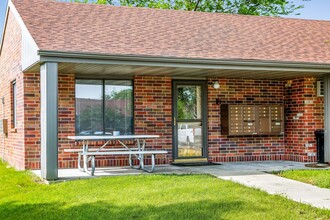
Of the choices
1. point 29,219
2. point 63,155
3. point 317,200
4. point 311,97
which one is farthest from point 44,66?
point 311,97

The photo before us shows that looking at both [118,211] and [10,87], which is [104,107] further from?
[118,211]

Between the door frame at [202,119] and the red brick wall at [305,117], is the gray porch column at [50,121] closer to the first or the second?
the door frame at [202,119]

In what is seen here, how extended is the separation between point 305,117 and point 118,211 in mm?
8057

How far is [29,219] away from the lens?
6.40 metres

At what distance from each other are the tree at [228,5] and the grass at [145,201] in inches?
807

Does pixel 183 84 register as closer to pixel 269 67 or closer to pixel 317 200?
pixel 269 67

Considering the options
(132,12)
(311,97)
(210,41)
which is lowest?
(311,97)

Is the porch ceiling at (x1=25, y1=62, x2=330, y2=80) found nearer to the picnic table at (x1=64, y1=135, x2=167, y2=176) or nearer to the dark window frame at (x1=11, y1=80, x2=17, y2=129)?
the picnic table at (x1=64, y1=135, x2=167, y2=176)

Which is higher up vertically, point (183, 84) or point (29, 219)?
point (183, 84)

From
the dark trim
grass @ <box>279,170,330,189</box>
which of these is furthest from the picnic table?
grass @ <box>279,170,330,189</box>

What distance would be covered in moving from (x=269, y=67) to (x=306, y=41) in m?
3.14

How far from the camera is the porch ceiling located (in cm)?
1060

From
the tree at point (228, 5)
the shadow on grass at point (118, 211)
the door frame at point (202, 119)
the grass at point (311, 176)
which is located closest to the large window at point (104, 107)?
the door frame at point (202, 119)

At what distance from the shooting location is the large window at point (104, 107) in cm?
1209
